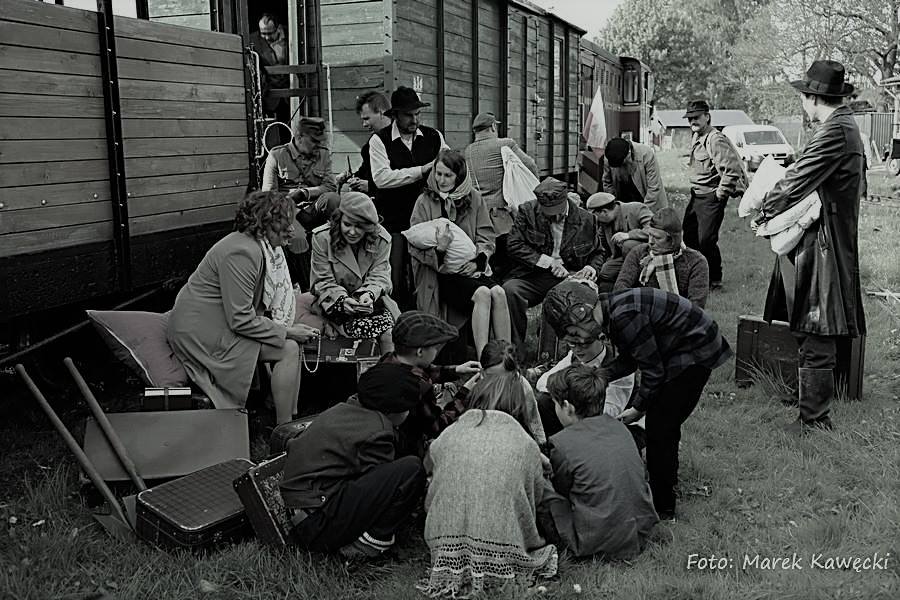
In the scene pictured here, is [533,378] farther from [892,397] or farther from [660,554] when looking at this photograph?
[892,397]

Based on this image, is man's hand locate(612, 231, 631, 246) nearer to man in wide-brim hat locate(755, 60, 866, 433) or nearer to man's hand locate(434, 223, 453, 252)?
man's hand locate(434, 223, 453, 252)

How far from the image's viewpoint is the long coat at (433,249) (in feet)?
21.0

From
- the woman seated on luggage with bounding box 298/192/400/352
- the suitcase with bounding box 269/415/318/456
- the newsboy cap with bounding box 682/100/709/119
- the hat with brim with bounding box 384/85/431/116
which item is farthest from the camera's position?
the newsboy cap with bounding box 682/100/709/119

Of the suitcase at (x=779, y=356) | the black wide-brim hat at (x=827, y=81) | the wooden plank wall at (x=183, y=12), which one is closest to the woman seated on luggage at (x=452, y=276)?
the suitcase at (x=779, y=356)

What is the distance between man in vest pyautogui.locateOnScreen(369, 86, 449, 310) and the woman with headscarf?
67.1 inches

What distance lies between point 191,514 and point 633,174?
6178 millimetres

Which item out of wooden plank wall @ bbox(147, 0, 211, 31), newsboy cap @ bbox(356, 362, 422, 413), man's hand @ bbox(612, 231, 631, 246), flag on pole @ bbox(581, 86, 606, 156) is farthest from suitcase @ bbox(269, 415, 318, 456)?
flag on pole @ bbox(581, 86, 606, 156)

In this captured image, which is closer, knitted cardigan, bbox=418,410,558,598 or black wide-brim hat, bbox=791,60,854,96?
knitted cardigan, bbox=418,410,558,598

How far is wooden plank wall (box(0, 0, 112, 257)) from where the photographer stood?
14.9ft

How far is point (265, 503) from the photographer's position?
153 inches

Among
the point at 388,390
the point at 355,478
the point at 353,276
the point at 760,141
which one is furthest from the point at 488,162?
the point at 760,141

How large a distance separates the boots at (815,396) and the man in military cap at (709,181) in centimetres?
422

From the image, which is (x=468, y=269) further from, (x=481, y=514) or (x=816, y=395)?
(x=481, y=514)

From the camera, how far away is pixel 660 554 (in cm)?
393
